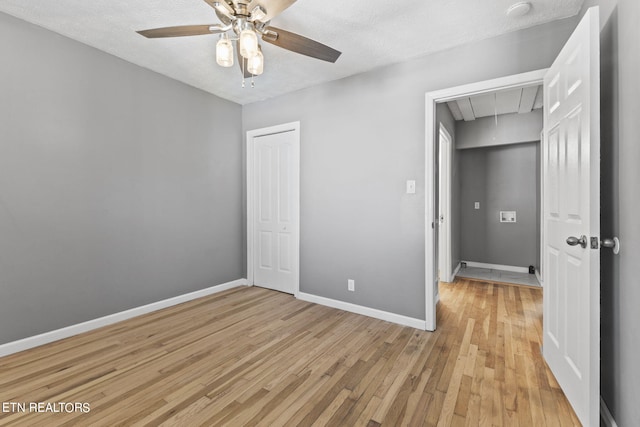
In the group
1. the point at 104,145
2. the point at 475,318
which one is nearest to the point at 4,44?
the point at 104,145

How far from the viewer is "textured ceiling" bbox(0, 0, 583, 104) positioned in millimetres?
2100

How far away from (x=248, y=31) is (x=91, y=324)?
2887mm

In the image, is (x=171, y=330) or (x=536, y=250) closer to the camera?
(x=171, y=330)

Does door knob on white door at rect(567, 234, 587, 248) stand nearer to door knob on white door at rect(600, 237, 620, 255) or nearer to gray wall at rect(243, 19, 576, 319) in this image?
door knob on white door at rect(600, 237, 620, 255)

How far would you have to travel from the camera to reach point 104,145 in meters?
2.80

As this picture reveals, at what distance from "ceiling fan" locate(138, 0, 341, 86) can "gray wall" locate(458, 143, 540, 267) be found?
4.52 meters

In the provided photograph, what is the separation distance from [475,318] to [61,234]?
3992mm

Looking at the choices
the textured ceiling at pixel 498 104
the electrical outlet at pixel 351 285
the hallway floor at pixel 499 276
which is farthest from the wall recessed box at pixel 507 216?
the electrical outlet at pixel 351 285

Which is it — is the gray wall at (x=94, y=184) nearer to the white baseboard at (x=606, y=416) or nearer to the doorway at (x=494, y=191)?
the doorway at (x=494, y=191)

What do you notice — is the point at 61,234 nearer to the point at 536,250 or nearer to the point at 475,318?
the point at 475,318

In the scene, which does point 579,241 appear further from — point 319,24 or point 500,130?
point 500,130

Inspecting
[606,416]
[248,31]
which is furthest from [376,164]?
[606,416]

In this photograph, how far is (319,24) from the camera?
7.56 feet

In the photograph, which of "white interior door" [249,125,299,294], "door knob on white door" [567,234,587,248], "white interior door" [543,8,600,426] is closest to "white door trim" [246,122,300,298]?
"white interior door" [249,125,299,294]
